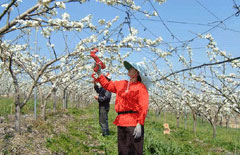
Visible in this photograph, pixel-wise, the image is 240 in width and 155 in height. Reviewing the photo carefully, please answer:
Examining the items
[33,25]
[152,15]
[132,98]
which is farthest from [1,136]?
[152,15]

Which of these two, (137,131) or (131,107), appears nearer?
(137,131)

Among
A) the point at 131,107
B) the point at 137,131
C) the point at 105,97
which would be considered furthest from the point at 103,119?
the point at 137,131

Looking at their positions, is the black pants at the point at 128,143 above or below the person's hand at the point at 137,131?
below

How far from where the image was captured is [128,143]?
3.66 metres

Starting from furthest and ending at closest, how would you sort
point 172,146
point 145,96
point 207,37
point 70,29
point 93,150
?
1. point 207,37
2. point 93,150
3. point 172,146
4. point 70,29
5. point 145,96

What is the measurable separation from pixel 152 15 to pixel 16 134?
181 inches

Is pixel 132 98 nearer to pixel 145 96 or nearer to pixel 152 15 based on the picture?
pixel 145 96

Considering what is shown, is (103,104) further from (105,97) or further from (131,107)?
(131,107)

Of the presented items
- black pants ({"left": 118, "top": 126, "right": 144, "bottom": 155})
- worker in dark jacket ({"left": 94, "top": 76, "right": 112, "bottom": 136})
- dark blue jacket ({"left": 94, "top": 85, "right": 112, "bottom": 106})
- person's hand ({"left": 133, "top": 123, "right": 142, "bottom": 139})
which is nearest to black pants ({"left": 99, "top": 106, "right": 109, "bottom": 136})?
worker in dark jacket ({"left": 94, "top": 76, "right": 112, "bottom": 136})

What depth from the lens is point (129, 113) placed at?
363 centimetres

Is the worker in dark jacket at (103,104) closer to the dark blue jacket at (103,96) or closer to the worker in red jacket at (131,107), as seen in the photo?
the dark blue jacket at (103,96)

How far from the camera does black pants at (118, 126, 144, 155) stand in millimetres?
3602

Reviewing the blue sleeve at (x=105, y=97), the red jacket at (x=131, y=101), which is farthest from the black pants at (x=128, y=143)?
the blue sleeve at (x=105, y=97)

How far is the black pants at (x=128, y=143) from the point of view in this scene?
360 centimetres
